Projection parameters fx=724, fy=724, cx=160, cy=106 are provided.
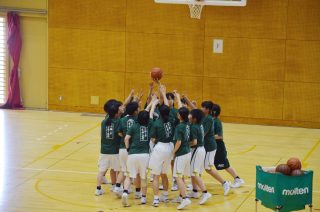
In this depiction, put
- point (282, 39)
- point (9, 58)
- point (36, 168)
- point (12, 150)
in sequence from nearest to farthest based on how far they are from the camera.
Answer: point (36, 168) < point (12, 150) < point (282, 39) < point (9, 58)

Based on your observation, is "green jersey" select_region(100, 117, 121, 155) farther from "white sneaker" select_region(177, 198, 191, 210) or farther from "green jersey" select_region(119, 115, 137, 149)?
"white sneaker" select_region(177, 198, 191, 210)

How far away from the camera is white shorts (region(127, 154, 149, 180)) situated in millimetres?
13078

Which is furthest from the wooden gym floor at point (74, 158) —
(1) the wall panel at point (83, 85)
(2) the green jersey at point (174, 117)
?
(2) the green jersey at point (174, 117)

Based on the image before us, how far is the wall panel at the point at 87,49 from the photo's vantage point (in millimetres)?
21312

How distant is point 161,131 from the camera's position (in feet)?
42.5

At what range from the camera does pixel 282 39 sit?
20.4 meters

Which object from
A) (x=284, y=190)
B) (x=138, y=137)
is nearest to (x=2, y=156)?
(x=138, y=137)

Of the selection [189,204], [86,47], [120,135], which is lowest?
[189,204]

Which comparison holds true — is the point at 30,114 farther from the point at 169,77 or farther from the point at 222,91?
the point at 222,91

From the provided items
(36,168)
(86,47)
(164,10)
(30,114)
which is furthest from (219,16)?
(36,168)

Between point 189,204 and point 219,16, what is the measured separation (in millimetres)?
8490

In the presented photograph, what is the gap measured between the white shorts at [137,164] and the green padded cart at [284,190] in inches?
94.4

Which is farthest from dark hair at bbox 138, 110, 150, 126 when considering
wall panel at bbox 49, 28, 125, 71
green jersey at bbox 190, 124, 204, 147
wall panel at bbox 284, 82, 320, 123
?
wall panel at bbox 284, 82, 320, 123

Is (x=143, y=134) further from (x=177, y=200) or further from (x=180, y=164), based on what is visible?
(x=177, y=200)
